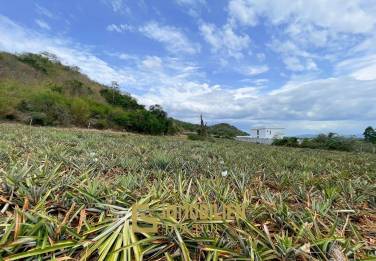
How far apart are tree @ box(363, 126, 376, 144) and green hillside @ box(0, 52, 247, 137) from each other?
21919mm

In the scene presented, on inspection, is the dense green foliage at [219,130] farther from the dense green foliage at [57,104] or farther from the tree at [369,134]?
the tree at [369,134]

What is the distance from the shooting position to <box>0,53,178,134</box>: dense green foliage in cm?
2419

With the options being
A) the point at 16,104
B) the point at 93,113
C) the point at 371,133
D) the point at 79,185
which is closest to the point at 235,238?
the point at 79,185

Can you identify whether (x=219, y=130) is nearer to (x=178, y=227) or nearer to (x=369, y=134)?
(x=369, y=134)

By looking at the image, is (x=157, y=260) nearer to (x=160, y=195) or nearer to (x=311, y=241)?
(x=160, y=195)

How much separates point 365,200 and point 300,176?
0.72 m

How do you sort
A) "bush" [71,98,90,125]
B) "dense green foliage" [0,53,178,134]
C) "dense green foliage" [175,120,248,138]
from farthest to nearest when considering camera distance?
"dense green foliage" [175,120,248,138] < "bush" [71,98,90,125] < "dense green foliage" [0,53,178,134]

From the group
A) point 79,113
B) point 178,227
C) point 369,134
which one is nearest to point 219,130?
point 369,134

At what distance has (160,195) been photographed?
6.40ft

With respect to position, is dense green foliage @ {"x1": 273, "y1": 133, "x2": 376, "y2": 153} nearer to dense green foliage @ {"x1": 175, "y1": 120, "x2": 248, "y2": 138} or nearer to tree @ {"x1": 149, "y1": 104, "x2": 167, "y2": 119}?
dense green foliage @ {"x1": 175, "y1": 120, "x2": 248, "y2": 138}

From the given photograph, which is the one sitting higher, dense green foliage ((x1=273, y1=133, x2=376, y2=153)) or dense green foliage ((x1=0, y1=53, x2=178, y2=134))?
dense green foliage ((x1=0, y1=53, x2=178, y2=134))

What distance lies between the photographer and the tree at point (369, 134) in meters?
27.9

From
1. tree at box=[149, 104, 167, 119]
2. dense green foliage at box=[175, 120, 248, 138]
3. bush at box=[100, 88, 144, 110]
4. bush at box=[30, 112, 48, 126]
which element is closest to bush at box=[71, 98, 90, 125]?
bush at box=[30, 112, 48, 126]

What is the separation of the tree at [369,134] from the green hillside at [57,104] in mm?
21919
